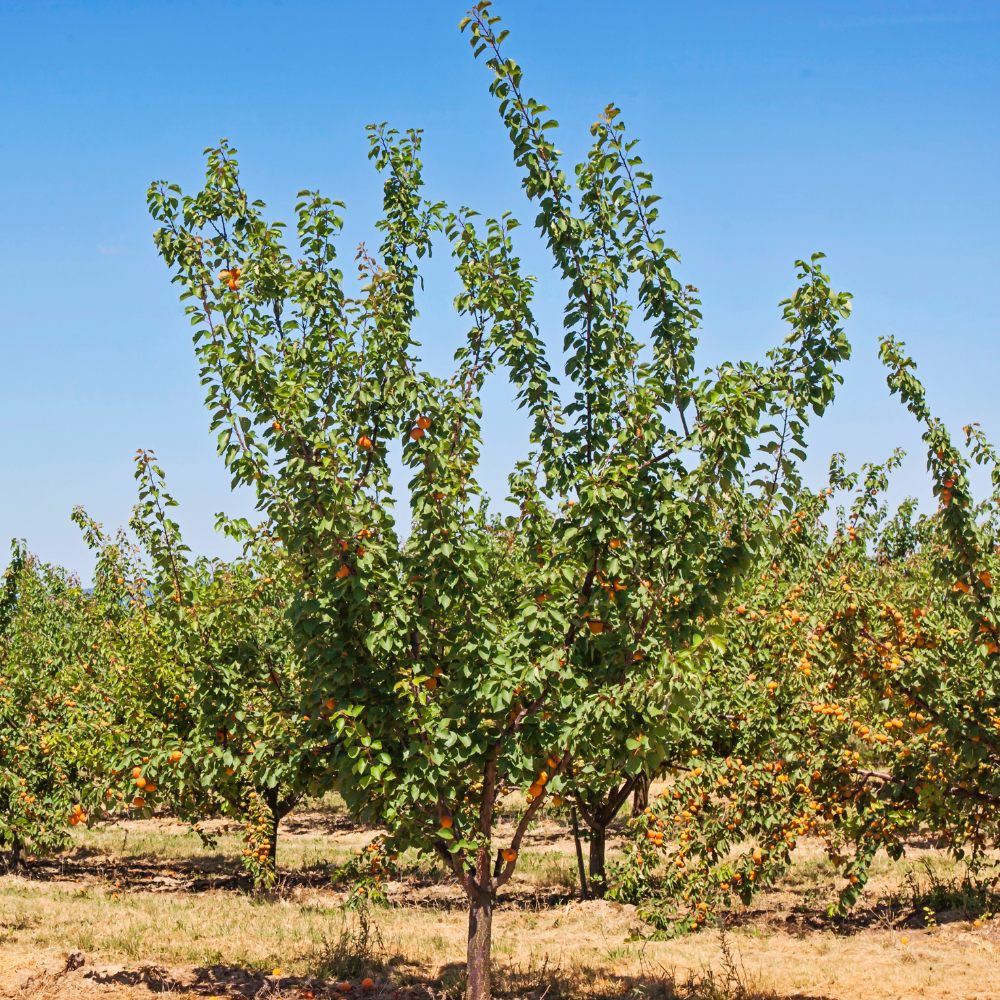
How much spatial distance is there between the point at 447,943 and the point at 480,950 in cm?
380

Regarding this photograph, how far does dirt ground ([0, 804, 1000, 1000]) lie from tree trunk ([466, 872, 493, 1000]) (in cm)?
89

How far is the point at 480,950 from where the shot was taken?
6.30 meters

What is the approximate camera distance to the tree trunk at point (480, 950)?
20.6 ft

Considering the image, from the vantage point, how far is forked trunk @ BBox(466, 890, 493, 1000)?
6.29 m

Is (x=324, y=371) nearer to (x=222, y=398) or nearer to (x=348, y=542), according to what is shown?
(x=222, y=398)

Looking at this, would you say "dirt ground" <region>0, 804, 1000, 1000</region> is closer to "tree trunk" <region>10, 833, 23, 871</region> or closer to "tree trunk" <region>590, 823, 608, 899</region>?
"tree trunk" <region>10, 833, 23, 871</region>

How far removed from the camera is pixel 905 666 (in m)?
7.67

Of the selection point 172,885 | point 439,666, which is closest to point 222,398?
point 439,666

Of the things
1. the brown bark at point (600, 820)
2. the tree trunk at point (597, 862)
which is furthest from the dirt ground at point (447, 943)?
the brown bark at point (600, 820)

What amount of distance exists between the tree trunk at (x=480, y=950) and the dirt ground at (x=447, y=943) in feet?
2.93

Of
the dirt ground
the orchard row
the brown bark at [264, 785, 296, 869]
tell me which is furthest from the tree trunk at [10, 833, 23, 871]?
the orchard row

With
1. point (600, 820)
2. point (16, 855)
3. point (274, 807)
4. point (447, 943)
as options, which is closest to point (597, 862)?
point (600, 820)

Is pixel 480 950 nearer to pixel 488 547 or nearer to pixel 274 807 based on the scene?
pixel 488 547

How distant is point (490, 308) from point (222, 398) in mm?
1951
